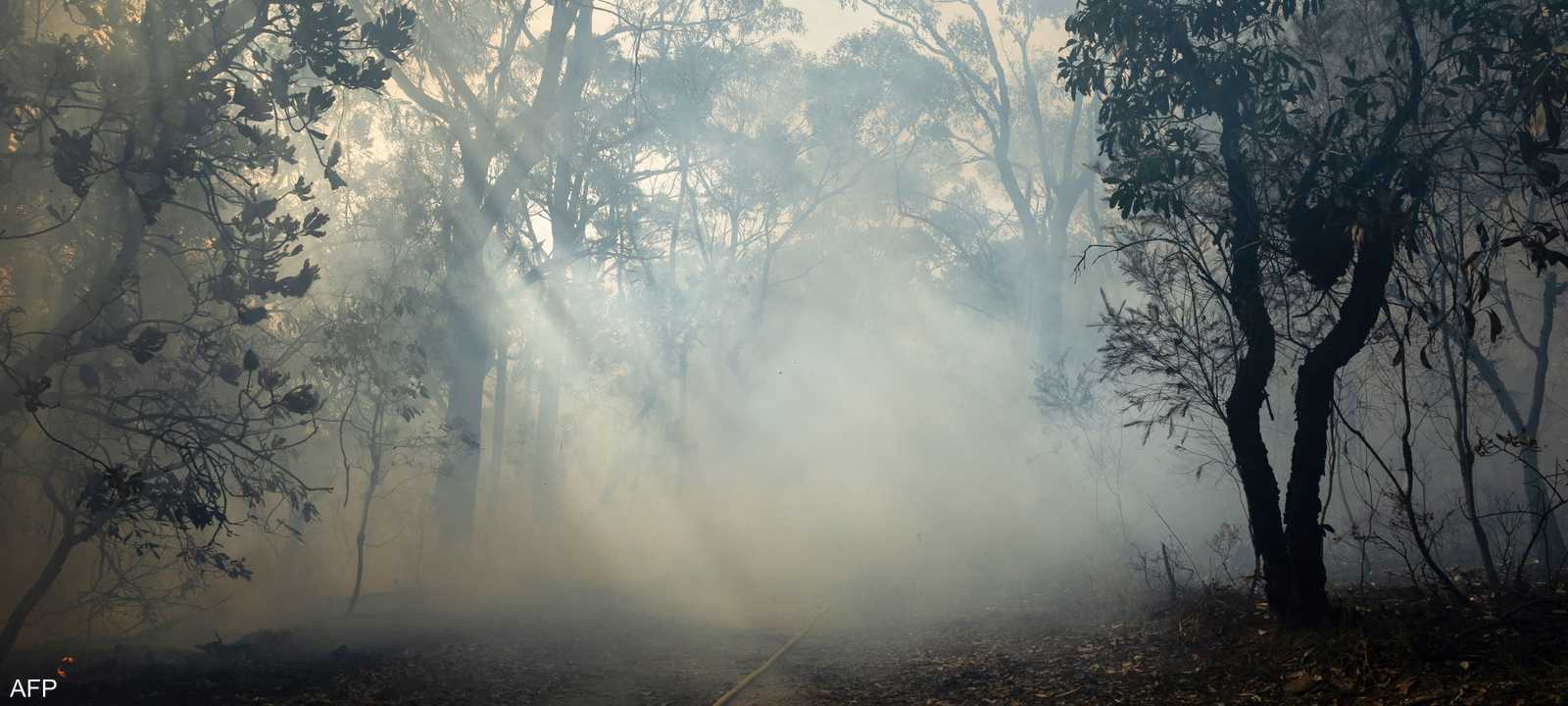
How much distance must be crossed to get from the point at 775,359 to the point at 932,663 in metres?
Result: 36.4

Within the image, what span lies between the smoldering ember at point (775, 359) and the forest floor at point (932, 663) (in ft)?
0.25

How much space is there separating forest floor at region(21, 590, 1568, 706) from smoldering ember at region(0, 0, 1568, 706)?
3.0 inches

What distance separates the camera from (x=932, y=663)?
35.4 ft

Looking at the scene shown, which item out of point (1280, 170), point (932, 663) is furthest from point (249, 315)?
point (1280, 170)

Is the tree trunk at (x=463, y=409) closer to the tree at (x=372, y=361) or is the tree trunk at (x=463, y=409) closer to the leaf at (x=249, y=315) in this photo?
the tree at (x=372, y=361)

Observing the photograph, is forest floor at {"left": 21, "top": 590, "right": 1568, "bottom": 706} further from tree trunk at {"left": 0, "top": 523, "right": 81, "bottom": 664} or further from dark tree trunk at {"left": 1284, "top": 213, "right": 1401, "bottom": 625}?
tree trunk at {"left": 0, "top": 523, "right": 81, "bottom": 664}

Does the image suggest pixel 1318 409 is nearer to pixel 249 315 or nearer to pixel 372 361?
pixel 249 315

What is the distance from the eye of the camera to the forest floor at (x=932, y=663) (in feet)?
22.8

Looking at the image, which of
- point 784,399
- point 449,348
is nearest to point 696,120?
point 449,348

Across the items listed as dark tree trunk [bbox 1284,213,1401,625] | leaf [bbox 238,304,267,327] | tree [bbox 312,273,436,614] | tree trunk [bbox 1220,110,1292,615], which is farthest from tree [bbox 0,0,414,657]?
dark tree trunk [bbox 1284,213,1401,625]

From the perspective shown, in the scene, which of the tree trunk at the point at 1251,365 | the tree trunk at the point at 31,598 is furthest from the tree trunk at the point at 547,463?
the tree trunk at the point at 1251,365

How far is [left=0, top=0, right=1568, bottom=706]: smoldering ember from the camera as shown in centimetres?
777

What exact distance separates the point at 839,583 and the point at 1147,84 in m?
13.7

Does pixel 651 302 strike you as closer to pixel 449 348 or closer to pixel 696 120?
pixel 696 120
